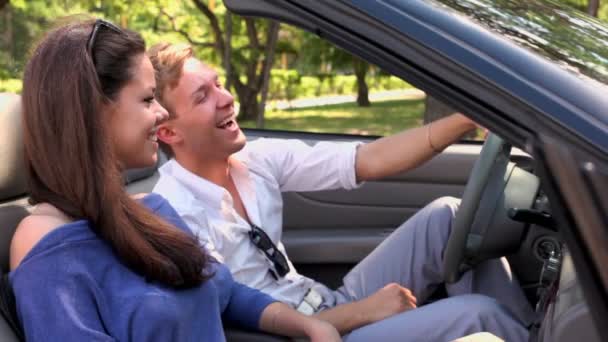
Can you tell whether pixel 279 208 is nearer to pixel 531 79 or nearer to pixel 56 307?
pixel 56 307

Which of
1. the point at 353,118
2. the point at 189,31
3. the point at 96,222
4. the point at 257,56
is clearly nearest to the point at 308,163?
the point at 96,222

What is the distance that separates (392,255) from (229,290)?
64 centimetres

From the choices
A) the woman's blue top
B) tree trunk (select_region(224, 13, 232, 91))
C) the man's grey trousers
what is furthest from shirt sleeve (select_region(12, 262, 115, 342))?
tree trunk (select_region(224, 13, 232, 91))

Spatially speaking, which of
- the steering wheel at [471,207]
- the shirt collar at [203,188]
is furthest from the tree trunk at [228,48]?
the steering wheel at [471,207]

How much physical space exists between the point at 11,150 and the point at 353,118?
33.4 ft

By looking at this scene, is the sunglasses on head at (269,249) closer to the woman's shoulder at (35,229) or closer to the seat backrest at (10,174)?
the seat backrest at (10,174)

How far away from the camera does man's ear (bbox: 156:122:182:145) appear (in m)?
2.36

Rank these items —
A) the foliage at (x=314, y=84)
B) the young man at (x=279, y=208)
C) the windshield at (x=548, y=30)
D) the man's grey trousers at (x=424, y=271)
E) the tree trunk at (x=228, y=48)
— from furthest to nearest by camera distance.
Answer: the foliage at (x=314, y=84), the tree trunk at (x=228, y=48), the man's grey trousers at (x=424, y=271), the young man at (x=279, y=208), the windshield at (x=548, y=30)

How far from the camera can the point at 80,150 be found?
164 centimetres

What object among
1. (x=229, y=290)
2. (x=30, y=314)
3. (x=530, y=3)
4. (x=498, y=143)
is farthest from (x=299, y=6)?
(x=498, y=143)

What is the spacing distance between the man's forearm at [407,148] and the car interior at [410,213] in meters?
0.10

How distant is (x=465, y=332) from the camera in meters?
1.94

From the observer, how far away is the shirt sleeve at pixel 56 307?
1.53 meters

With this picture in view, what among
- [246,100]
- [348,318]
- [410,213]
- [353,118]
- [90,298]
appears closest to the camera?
[90,298]
